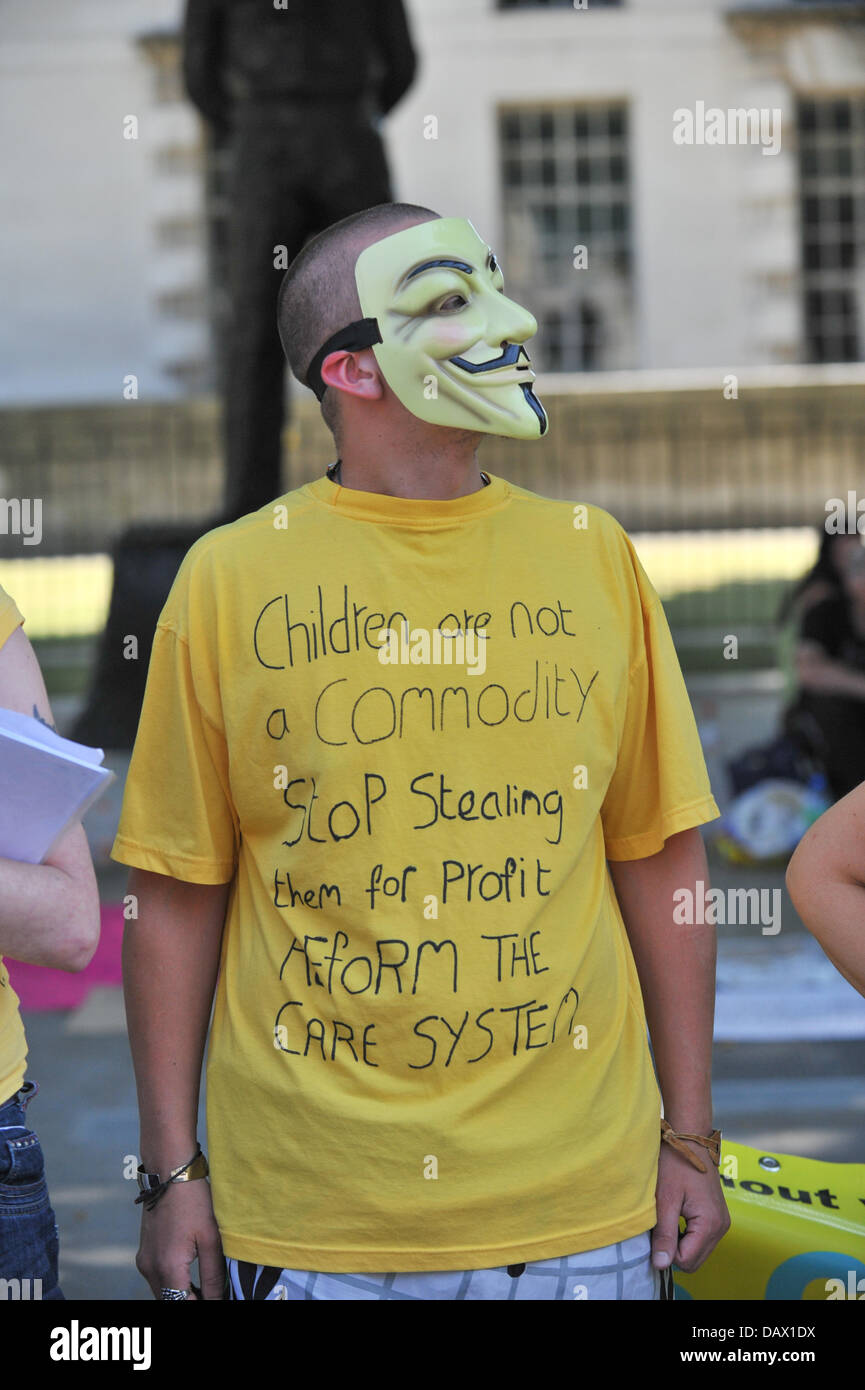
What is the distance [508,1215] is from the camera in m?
1.73

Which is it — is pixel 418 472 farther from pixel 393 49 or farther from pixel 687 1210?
pixel 393 49

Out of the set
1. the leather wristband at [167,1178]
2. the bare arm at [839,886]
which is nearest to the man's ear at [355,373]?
the bare arm at [839,886]

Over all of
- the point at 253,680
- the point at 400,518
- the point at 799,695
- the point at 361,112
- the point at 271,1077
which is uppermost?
the point at 361,112

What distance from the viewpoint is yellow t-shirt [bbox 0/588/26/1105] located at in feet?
5.89

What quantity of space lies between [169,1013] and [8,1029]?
0.18m

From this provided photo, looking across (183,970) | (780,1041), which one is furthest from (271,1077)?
(780,1041)

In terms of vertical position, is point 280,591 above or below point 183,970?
above

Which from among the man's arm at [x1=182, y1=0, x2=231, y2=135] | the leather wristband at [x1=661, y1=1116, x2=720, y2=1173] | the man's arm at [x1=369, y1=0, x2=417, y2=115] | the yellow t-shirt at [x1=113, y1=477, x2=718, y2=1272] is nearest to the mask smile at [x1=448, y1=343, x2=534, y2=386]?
the yellow t-shirt at [x1=113, y1=477, x2=718, y2=1272]

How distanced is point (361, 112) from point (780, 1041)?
422cm

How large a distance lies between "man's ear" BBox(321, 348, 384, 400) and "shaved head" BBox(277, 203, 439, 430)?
0.09 feet

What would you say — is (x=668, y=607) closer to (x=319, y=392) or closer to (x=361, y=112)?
(x=361, y=112)

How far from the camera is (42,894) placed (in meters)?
1.72

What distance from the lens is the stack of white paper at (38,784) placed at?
1661mm

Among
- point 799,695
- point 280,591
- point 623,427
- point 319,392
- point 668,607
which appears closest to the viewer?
point 280,591
